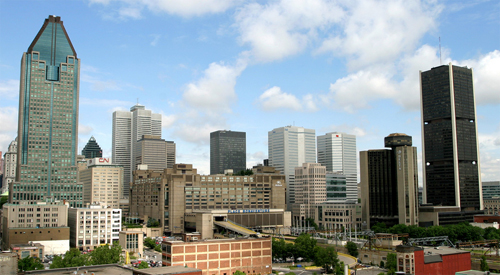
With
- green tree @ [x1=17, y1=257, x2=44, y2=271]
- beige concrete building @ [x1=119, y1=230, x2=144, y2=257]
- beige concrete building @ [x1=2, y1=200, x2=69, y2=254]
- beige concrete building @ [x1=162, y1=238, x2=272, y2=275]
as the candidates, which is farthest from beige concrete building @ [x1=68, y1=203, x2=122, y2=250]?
beige concrete building @ [x1=162, y1=238, x2=272, y2=275]

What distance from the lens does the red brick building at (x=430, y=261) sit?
109000 mm

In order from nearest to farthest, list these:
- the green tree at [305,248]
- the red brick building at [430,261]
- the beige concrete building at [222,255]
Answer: the red brick building at [430,261] → the beige concrete building at [222,255] → the green tree at [305,248]

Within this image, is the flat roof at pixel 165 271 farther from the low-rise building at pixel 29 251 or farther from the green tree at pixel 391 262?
the low-rise building at pixel 29 251

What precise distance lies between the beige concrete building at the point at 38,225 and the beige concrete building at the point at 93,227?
22.3 ft

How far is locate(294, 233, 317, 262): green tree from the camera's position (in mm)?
143375

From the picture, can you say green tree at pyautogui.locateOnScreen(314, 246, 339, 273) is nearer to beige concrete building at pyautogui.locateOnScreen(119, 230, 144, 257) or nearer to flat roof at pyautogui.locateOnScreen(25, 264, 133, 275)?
flat roof at pyautogui.locateOnScreen(25, 264, 133, 275)

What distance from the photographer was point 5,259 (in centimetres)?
8419

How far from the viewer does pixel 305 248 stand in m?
144

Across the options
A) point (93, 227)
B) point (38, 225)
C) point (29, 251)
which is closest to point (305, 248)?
point (29, 251)

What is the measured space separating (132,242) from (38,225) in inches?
1752

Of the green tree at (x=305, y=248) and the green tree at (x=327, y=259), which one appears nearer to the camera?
the green tree at (x=327, y=259)

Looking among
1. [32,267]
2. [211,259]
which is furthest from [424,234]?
[32,267]

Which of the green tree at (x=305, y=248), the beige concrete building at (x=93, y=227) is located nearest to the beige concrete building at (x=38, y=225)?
the beige concrete building at (x=93, y=227)

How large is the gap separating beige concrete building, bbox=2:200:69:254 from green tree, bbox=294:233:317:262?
8527 cm
